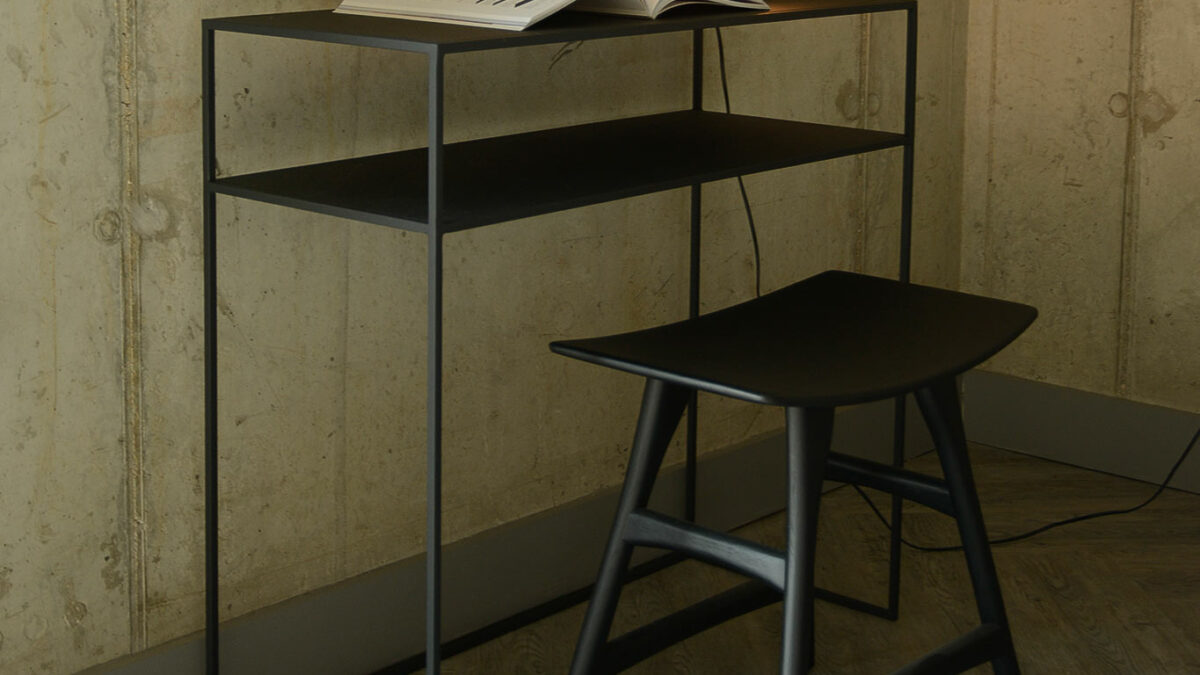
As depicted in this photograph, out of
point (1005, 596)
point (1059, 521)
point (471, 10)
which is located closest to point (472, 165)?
point (471, 10)

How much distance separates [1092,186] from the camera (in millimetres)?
3203

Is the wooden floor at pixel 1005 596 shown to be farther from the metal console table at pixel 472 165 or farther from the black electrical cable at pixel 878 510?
the metal console table at pixel 472 165

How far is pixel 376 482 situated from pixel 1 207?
29.3 inches

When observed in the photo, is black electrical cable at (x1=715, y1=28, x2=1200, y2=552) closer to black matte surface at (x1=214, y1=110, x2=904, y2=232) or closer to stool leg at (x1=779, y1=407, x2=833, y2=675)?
black matte surface at (x1=214, y1=110, x2=904, y2=232)

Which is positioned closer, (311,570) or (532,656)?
(311,570)

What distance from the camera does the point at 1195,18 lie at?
2973 mm

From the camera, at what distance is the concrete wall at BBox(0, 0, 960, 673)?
184 centimetres

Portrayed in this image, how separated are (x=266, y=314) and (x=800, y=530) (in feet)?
2.71

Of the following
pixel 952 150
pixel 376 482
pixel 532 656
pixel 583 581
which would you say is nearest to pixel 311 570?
pixel 376 482

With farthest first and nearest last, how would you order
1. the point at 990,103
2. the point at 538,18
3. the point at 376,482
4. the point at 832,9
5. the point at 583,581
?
the point at 990,103, the point at 583,581, the point at 376,482, the point at 832,9, the point at 538,18

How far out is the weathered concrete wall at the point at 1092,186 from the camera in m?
3.06

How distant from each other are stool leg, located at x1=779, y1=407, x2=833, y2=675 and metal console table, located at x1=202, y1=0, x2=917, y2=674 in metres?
0.36

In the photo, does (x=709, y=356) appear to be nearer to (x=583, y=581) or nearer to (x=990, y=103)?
(x=583, y=581)

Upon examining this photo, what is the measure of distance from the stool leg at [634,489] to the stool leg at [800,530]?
22cm
